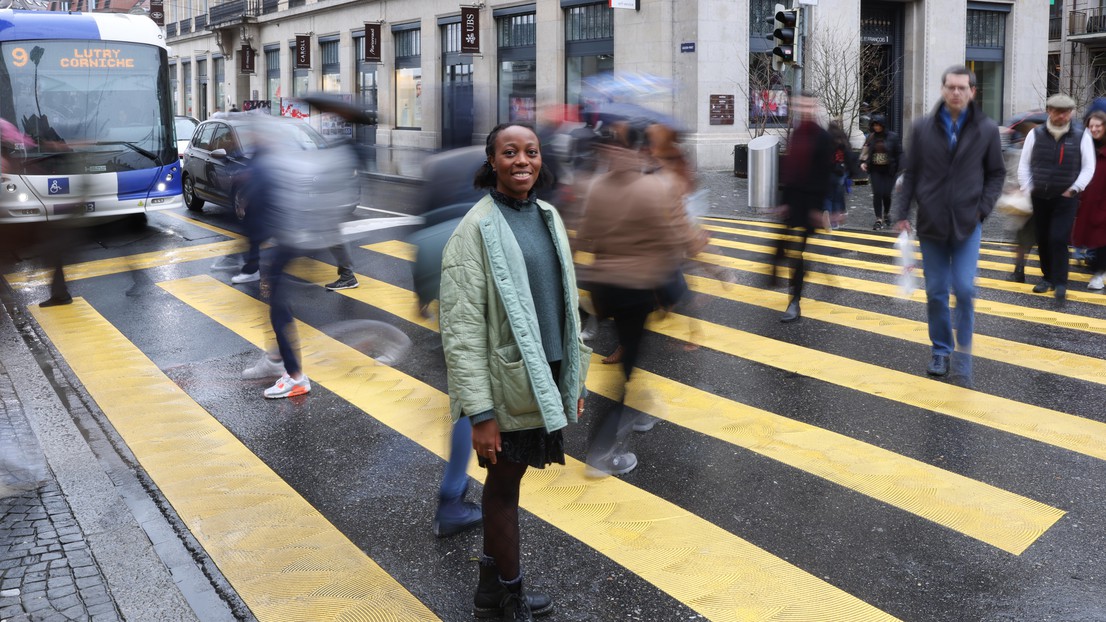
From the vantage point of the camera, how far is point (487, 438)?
3424 mm

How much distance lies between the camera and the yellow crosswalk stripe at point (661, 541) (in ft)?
12.7

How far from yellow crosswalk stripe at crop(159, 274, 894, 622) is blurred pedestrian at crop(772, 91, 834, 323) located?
3704mm

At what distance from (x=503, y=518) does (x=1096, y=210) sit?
8608 millimetres

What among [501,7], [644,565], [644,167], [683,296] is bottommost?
[644,565]

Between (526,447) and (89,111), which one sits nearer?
(526,447)

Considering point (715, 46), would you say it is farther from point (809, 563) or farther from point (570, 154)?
point (809, 563)

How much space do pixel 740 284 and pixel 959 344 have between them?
12.8 ft

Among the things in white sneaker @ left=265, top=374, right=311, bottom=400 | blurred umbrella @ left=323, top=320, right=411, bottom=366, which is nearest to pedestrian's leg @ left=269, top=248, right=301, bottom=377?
white sneaker @ left=265, top=374, right=311, bottom=400

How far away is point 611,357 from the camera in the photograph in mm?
7402

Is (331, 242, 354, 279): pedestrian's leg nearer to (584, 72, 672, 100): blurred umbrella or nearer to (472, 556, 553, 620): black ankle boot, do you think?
(584, 72, 672, 100): blurred umbrella

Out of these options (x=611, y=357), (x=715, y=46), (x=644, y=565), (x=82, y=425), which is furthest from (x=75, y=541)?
(x=715, y=46)

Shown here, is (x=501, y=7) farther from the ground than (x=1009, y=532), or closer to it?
farther from the ground

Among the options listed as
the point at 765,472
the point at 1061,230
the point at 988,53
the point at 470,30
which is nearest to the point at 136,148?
the point at 1061,230

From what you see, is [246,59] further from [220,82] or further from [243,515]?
[243,515]
